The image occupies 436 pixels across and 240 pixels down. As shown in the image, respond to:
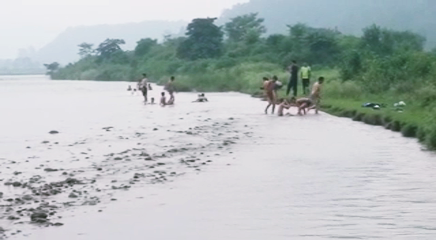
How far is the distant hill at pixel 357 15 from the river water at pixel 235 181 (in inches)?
4450

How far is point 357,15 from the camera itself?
169 meters

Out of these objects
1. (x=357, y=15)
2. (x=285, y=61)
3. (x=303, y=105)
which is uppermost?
(x=357, y=15)

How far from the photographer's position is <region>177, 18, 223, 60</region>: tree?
8512 centimetres

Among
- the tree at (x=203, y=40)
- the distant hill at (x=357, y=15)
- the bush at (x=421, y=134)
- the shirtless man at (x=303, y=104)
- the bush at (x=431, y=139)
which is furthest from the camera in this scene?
the distant hill at (x=357, y=15)

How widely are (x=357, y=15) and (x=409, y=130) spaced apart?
151804 millimetres

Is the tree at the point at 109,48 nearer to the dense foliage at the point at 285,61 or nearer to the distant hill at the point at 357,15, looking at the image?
the dense foliage at the point at 285,61

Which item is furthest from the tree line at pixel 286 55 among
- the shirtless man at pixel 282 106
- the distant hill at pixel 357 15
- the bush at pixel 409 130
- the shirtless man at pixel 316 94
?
the distant hill at pixel 357 15

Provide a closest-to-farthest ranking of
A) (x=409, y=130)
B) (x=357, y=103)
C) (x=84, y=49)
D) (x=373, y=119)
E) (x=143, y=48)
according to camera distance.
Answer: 1. (x=409, y=130)
2. (x=373, y=119)
3. (x=357, y=103)
4. (x=143, y=48)
5. (x=84, y=49)

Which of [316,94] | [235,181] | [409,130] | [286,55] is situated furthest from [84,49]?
[235,181]

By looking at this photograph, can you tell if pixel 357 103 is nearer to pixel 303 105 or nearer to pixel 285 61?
pixel 303 105

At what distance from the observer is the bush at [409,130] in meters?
21.3

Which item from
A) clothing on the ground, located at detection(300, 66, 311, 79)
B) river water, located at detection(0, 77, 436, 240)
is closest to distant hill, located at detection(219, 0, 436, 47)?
clothing on the ground, located at detection(300, 66, 311, 79)

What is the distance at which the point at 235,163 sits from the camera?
17.0 metres

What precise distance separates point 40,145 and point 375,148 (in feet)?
33.0
